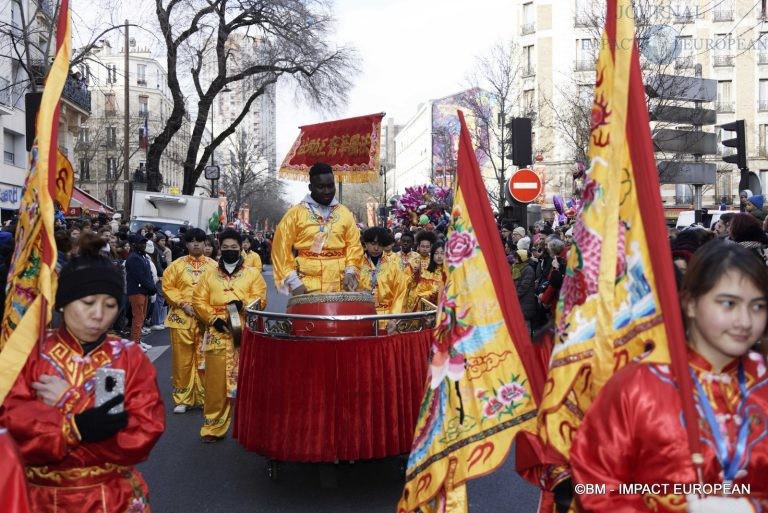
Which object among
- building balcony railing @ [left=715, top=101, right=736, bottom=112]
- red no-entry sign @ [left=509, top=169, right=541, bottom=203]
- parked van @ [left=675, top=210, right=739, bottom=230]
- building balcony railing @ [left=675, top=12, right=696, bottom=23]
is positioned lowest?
parked van @ [left=675, top=210, right=739, bottom=230]

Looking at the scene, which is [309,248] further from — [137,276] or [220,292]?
[137,276]

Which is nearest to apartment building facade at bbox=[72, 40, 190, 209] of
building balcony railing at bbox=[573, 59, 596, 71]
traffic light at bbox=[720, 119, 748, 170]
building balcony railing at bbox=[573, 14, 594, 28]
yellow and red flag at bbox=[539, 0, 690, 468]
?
building balcony railing at bbox=[573, 59, 596, 71]

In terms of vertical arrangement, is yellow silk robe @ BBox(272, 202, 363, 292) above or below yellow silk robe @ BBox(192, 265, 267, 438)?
above

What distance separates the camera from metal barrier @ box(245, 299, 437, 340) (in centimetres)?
514

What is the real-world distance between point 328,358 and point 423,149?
8936cm

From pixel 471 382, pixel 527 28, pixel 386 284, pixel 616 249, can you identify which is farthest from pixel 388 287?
pixel 527 28

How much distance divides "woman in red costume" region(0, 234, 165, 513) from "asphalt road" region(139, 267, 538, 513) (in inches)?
89.3

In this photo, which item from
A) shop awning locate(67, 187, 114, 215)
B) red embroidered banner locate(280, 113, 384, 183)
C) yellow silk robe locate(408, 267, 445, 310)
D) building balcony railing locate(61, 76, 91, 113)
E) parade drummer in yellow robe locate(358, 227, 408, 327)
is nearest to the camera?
parade drummer in yellow robe locate(358, 227, 408, 327)

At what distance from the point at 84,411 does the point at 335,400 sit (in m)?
2.39

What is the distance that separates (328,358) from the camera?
5.13 meters

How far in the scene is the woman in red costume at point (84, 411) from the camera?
2.84m

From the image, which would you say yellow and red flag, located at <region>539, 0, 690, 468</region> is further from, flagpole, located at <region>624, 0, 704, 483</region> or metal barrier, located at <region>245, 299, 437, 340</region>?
metal barrier, located at <region>245, 299, 437, 340</region>

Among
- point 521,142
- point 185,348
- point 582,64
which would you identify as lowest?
point 185,348

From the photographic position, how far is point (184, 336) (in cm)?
836
